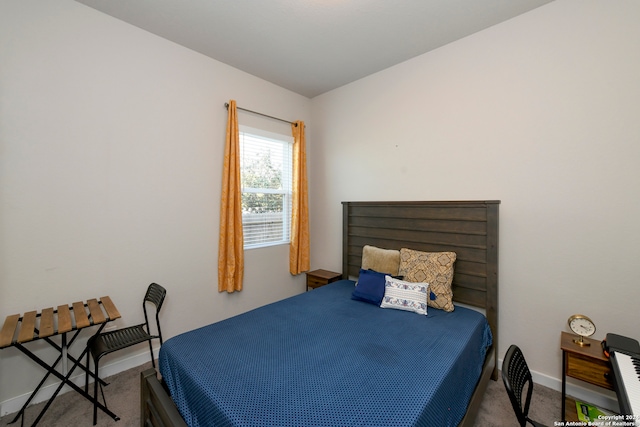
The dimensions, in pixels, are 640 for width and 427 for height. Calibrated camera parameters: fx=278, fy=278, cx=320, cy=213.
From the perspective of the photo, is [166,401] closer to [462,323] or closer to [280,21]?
[462,323]

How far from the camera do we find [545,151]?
2.18 metres

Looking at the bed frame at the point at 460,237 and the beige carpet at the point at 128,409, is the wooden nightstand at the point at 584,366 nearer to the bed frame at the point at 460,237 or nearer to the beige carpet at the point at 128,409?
the beige carpet at the point at 128,409

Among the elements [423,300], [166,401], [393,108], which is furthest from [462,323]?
[393,108]

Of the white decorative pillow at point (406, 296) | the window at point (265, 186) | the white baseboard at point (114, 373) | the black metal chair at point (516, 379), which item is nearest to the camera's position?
the black metal chair at point (516, 379)

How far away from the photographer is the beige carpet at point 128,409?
1.85 meters

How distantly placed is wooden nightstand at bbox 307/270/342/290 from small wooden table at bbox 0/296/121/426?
207 cm

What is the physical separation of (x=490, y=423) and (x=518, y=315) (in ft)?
2.98

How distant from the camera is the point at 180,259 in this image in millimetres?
2744

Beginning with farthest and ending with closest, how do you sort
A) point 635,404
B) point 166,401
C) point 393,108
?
point 393,108
point 166,401
point 635,404

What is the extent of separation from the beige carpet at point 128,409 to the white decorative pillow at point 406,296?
2.46 feet

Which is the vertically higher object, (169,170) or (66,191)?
(169,170)

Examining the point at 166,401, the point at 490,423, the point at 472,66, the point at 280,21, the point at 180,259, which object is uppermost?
the point at 280,21

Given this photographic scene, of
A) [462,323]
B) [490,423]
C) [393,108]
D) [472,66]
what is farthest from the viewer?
[393,108]

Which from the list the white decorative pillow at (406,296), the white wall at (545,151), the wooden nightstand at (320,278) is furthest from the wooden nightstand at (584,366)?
the wooden nightstand at (320,278)
